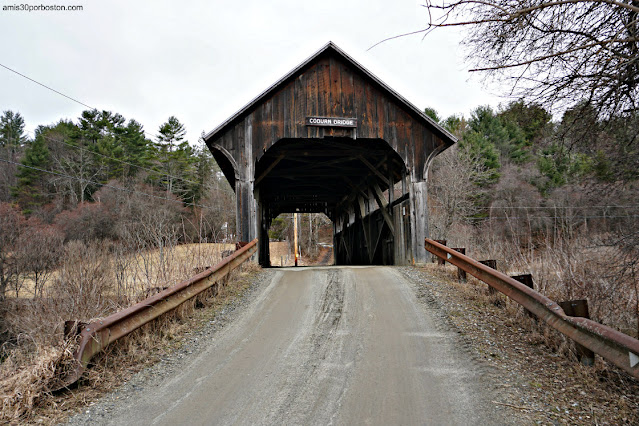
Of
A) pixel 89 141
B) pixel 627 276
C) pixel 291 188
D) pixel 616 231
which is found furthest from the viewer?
pixel 89 141

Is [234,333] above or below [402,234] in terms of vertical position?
below

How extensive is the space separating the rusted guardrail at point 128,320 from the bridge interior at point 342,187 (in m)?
6.56

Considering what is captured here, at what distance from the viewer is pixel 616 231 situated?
16.5 feet

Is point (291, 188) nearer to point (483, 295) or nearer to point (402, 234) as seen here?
point (402, 234)

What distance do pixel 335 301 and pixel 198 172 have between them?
44613mm

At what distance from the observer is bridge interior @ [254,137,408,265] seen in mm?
12688

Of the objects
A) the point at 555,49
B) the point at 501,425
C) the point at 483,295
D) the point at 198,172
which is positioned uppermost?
the point at 198,172

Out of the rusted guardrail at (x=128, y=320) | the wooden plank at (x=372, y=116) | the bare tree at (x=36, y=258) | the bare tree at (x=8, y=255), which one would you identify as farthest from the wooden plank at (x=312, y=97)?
the bare tree at (x=8, y=255)

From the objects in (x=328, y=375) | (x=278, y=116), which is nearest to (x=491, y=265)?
(x=328, y=375)

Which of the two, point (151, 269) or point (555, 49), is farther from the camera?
point (151, 269)

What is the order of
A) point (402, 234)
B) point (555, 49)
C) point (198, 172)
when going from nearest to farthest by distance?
point (555, 49) < point (402, 234) < point (198, 172)

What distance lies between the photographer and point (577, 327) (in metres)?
3.78

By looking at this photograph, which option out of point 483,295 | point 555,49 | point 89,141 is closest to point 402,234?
point 483,295

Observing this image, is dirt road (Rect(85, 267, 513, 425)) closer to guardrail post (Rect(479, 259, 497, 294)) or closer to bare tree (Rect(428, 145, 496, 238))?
guardrail post (Rect(479, 259, 497, 294))
